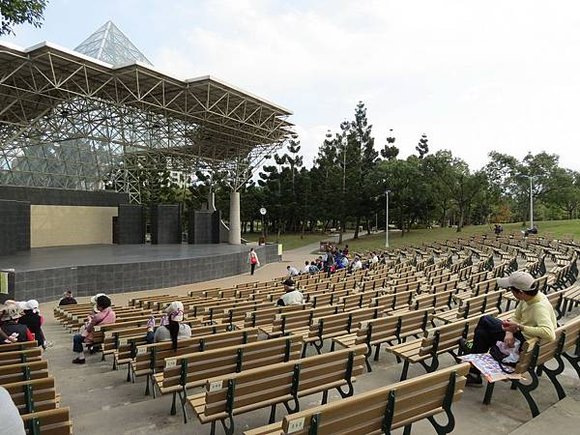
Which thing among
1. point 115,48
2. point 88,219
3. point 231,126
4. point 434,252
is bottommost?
point 434,252

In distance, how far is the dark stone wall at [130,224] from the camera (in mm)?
33531

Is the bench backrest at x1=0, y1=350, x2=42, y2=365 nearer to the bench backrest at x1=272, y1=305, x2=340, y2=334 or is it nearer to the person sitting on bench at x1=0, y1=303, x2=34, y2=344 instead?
the person sitting on bench at x1=0, y1=303, x2=34, y2=344

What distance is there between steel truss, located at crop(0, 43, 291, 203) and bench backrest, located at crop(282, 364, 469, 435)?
858 inches

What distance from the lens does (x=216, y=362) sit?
4457 millimetres

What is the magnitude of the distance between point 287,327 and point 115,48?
3979 cm

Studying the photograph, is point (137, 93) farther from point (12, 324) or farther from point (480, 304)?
point (480, 304)

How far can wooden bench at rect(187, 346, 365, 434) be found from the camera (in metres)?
3.46

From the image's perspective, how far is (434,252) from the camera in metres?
30.6

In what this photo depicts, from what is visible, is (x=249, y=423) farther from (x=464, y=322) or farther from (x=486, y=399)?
(x=464, y=322)

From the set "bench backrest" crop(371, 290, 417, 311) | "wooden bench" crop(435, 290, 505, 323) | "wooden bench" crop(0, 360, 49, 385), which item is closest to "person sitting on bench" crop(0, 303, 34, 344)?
"wooden bench" crop(0, 360, 49, 385)

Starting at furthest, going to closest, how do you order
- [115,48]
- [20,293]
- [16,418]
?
1. [115,48]
2. [20,293]
3. [16,418]

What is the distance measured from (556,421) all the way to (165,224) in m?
32.4

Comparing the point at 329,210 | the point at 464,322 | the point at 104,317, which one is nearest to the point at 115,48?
the point at 329,210

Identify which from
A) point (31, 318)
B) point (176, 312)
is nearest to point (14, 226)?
point (31, 318)
